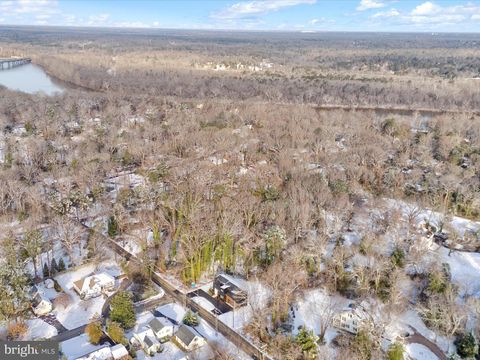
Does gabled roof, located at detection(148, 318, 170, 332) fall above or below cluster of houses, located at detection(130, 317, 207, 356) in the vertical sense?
above

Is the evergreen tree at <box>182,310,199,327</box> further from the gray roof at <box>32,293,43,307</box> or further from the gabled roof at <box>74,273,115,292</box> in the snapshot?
the gray roof at <box>32,293,43,307</box>

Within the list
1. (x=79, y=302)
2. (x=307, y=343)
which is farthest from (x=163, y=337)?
(x=307, y=343)

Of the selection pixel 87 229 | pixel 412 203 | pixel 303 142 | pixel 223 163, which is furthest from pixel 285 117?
pixel 87 229

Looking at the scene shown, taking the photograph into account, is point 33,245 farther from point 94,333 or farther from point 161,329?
point 161,329

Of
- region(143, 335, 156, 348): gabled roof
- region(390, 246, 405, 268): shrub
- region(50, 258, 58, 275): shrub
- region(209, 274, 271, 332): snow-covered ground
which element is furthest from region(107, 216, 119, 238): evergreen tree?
region(390, 246, 405, 268): shrub

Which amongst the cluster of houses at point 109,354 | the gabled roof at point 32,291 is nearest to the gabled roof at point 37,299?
the gabled roof at point 32,291

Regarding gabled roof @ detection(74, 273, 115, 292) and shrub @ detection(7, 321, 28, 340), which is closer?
shrub @ detection(7, 321, 28, 340)

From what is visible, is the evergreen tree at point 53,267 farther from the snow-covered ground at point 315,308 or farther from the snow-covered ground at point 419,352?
the snow-covered ground at point 419,352
